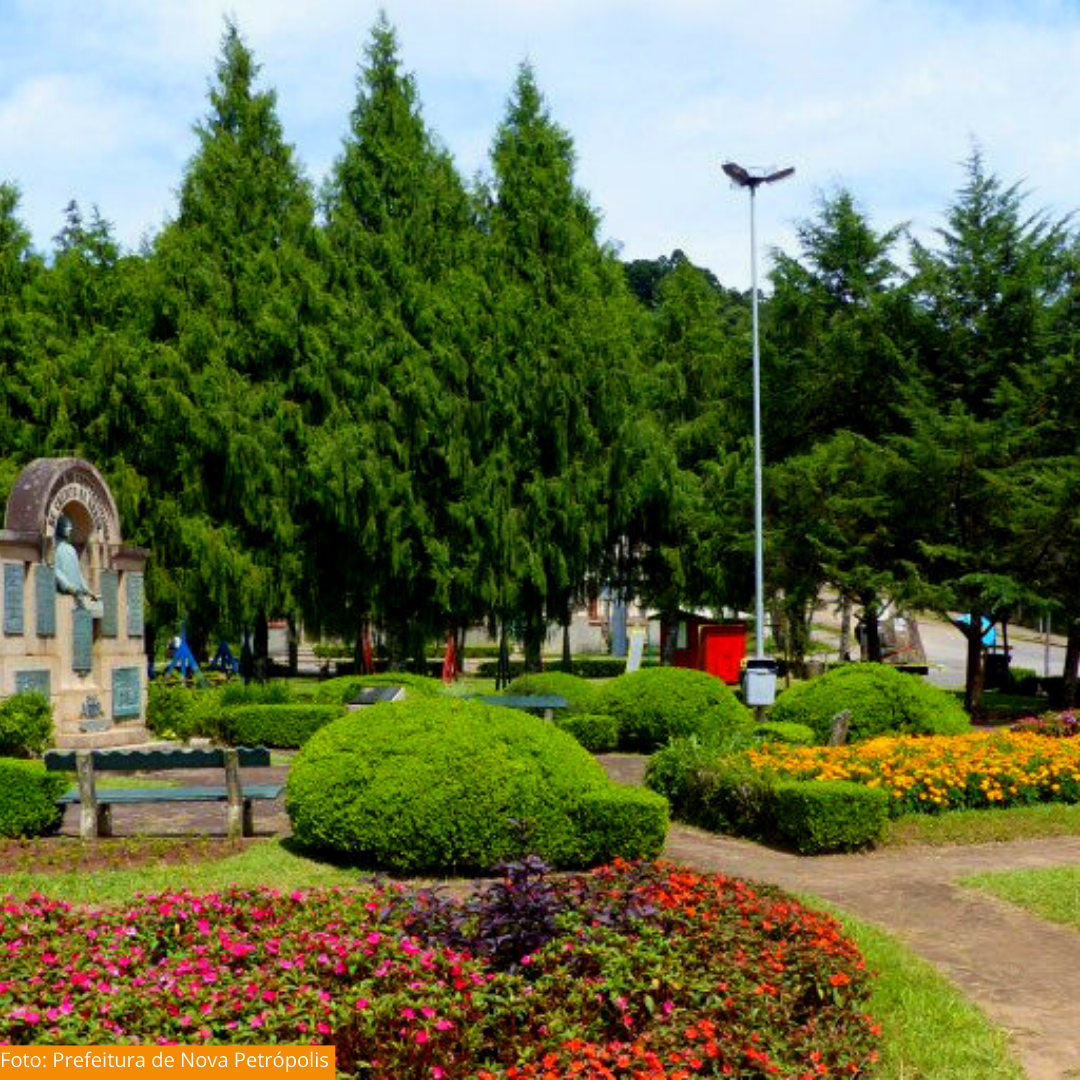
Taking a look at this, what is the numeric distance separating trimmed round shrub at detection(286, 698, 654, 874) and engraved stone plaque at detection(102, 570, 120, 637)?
11.8 meters

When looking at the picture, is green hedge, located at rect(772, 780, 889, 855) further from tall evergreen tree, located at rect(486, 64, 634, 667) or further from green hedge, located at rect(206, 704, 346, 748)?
tall evergreen tree, located at rect(486, 64, 634, 667)

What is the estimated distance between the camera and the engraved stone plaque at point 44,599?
19.9 m

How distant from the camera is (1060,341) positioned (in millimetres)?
30188

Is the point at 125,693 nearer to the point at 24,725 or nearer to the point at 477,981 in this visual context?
the point at 24,725

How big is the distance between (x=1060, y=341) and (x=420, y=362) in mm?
13864

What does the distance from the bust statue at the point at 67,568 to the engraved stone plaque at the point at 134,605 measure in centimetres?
152

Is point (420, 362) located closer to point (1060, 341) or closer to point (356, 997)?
point (1060, 341)

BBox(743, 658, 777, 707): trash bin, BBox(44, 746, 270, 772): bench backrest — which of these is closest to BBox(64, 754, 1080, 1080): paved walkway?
BBox(44, 746, 270, 772): bench backrest

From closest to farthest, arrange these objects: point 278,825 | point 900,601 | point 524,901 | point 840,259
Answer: point 524,901
point 278,825
point 900,601
point 840,259

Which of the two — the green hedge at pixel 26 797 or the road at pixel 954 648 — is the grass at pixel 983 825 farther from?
the road at pixel 954 648

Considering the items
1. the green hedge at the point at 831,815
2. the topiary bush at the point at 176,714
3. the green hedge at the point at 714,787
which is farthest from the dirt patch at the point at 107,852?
the topiary bush at the point at 176,714

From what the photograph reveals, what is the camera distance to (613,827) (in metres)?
10.2

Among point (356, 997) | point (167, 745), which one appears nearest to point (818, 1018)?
point (356, 997)

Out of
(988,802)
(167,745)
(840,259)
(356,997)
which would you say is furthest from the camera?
(840,259)
